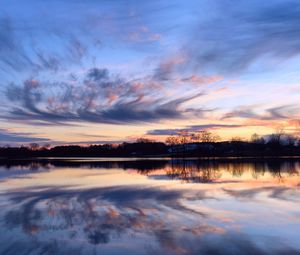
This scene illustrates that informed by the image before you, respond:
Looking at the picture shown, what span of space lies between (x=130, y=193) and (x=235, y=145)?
512 feet

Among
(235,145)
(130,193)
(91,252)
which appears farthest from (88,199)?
(235,145)

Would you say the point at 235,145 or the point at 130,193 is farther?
the point at 235,145

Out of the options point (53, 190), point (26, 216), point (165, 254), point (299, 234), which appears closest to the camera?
point (165, 254)

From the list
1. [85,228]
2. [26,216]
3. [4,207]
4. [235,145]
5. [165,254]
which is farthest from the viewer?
[235,145]

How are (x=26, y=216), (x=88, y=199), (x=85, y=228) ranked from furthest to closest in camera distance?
1. (x=88, y=199)
2. (x=26, y=216)
3. (x=85, y=228)

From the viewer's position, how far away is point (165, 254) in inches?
349

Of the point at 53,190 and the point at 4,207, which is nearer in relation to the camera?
the point at 4,207

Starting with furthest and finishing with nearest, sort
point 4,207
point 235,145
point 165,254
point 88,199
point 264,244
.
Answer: point 235,145 → point 88,199 → point 4,207 → point 264,244 → point 165,254

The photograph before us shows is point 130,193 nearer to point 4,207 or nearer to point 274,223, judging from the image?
point 4,207

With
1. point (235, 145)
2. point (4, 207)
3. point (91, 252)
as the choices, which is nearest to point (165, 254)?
point (91, 252)

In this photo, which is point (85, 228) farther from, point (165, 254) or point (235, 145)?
point (235, 145)

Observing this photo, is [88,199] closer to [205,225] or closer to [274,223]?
[205,225]

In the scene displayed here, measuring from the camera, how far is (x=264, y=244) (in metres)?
9.76

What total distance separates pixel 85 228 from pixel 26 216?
3.39m
